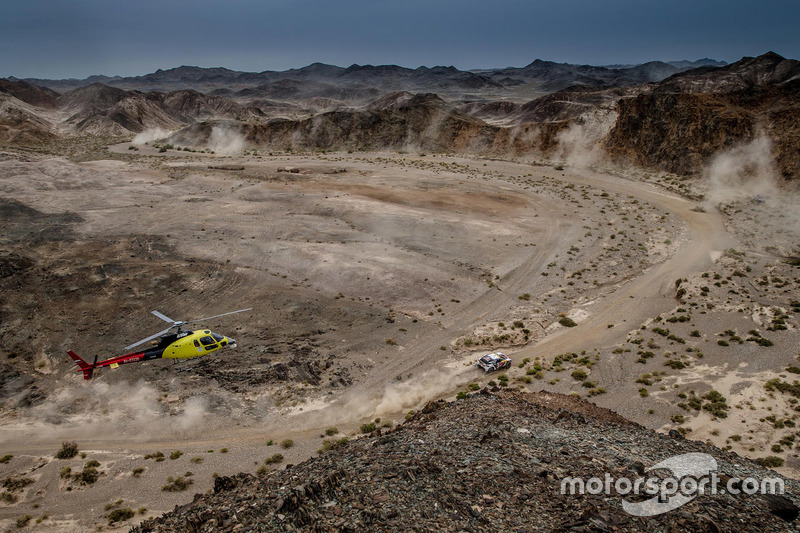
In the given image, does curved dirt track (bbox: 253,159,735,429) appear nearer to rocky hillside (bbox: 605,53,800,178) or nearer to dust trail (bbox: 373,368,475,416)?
dust trail (bbox: 373,368,475,416)

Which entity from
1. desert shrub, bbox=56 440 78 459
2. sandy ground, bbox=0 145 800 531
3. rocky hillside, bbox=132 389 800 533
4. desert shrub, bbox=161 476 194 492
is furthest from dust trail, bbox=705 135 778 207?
desert shrub, bbox=56 440 78 459

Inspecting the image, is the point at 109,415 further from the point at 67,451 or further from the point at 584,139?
the point at 584,139

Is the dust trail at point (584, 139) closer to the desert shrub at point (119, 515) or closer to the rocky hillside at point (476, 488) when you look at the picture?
the rocky hillside at point (476, 488)

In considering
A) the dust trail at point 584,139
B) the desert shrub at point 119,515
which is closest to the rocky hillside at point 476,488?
the desert shrub at point 119,515

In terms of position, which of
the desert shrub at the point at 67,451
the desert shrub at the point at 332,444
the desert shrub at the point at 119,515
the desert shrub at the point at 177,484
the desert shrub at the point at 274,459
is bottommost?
the desert shrub at the point at 67,451

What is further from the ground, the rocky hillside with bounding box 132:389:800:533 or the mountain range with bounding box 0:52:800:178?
the mountain range with bounding box 0:52:800:178
